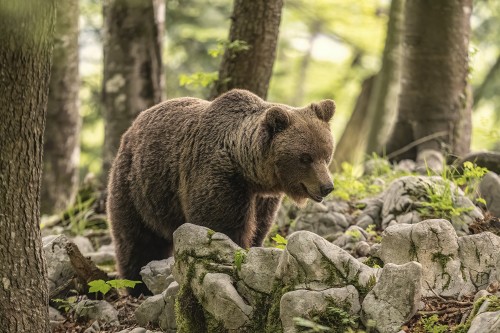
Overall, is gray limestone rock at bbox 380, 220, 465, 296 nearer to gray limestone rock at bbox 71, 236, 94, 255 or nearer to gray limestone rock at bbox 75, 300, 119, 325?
gray limestone rock at bbox 75, 300, 119, 325

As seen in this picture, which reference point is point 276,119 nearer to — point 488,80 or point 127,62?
point 127,62

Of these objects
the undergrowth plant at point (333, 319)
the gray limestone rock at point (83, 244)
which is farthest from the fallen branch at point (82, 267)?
the undergrowth plant at point (333, 319)

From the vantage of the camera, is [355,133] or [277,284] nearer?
[277,284]

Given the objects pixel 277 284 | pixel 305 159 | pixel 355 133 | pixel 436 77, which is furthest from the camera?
pixel 355 133

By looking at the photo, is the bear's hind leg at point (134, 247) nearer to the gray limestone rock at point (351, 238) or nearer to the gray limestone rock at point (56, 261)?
the gray limestone rock at point (56, 261)

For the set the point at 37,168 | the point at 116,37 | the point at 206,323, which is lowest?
the point at 206,323

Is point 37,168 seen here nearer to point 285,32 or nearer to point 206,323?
point 206,323

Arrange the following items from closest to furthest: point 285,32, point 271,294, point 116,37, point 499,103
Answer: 1. point 271,294
2. point 116,37
3. point 499,103
4. point 285,32

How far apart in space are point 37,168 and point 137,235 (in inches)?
83.7

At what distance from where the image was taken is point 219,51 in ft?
27.6

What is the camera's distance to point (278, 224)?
8.29 metres

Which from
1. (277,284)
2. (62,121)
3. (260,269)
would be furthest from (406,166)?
(62,121)

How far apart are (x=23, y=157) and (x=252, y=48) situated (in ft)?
13.4

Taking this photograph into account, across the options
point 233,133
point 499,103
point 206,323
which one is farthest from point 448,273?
point 499,103
